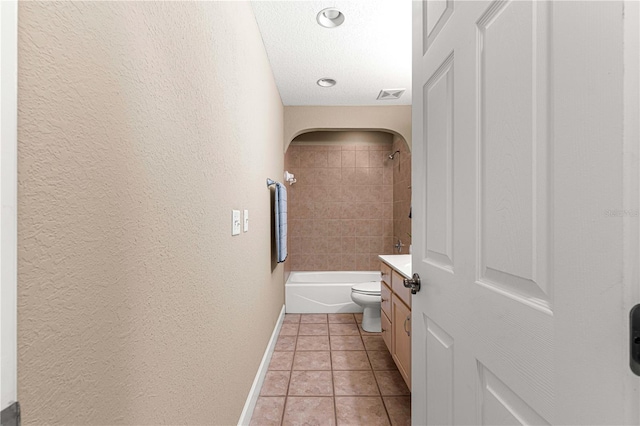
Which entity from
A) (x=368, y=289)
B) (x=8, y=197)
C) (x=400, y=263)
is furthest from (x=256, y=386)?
(x=8, y=197)

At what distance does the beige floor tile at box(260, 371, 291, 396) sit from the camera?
6.08ft

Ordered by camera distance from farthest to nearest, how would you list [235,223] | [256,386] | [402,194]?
[402,194]
[256,386]
[235,223]

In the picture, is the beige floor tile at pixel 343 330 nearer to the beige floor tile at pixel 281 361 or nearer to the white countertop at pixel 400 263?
the beige floor tile at pixel 281 361

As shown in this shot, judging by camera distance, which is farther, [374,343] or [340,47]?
[374,343]

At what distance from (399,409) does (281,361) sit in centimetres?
92

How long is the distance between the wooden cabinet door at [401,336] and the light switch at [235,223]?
1.01 m

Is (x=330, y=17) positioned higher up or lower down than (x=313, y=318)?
higher up

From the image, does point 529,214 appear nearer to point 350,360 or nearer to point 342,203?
point 350,360

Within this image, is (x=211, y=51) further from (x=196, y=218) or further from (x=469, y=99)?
(x=469, y=99)

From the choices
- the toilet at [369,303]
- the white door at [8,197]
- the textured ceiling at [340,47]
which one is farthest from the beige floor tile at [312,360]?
the textured ceiling at [340,47]

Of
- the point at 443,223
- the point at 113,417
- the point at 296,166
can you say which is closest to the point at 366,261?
the point at 296,166

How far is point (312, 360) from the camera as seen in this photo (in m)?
2.26

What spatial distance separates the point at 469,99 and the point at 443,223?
334 millimetres

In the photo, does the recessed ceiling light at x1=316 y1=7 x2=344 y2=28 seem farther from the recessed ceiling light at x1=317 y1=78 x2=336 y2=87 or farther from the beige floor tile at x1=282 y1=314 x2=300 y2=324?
the beige floor tile at x1=282 y1=314 x2=300 y2=324
